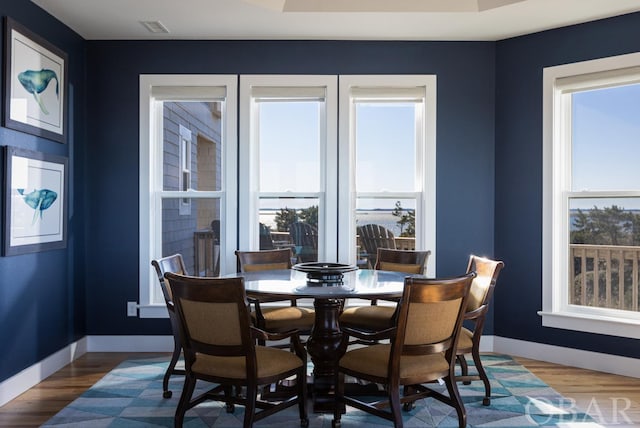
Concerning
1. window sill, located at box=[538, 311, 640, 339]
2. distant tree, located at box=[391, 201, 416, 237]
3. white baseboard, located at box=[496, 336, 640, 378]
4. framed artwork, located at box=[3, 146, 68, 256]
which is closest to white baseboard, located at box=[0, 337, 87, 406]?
framed artwork, located at box=[3, 146, 68, 256]

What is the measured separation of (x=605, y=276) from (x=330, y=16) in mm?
2927

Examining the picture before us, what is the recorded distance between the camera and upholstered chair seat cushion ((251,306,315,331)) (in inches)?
150

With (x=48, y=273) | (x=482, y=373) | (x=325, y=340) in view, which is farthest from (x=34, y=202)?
(x=482, y=373)

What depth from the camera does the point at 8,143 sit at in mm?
3525

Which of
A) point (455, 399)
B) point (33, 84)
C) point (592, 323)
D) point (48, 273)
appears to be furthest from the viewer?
point (592, 323)

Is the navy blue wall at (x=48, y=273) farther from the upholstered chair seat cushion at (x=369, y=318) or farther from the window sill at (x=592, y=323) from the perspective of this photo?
the window sill at (x=592, y=323)

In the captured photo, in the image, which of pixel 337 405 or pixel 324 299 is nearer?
pixel 337 405

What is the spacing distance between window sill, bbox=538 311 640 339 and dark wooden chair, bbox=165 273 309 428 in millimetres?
2550

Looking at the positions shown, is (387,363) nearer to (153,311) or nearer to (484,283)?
(484,283)

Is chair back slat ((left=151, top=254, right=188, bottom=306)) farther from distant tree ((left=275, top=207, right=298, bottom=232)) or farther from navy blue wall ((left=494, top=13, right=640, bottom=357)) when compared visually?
navy blue wall ((left=494, top=13, right=640, bottom=357))

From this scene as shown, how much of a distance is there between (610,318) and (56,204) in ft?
14.1

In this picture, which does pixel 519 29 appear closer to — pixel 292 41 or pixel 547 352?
pixel 292 41

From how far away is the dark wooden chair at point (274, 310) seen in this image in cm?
379

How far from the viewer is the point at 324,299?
3.21 metres
